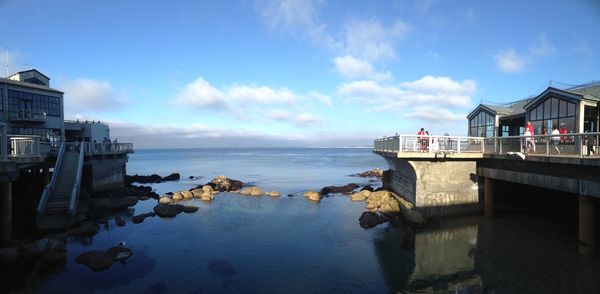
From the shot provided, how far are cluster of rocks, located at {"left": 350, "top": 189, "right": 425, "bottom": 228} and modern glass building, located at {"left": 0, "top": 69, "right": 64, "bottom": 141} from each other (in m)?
30.6

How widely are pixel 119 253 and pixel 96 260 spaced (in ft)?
3.81

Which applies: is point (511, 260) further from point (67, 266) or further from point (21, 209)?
point (21, 209)

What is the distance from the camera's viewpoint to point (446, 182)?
2023 cm

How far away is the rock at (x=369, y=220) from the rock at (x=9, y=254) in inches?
722

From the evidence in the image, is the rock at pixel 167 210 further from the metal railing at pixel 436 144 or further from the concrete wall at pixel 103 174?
the metal railing at pixel 436 144

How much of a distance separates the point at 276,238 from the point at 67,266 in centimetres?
1024

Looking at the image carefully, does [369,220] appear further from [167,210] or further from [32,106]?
[32,106]

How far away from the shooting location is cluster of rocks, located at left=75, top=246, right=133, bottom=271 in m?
14.9

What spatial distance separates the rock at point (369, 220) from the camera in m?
21.0

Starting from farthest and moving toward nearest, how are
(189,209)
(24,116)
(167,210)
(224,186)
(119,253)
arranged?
1. (224,186)
2. (24,116)
3. (189,209)
4. (167,210)
5. (119,253)

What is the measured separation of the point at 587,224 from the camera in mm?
13734

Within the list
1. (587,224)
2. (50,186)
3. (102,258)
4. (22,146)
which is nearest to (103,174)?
(50,186)

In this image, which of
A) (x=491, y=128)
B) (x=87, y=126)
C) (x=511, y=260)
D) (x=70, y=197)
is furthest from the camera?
(x=87, y=126)

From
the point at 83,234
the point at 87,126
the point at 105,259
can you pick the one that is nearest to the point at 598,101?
the point at 105,259
